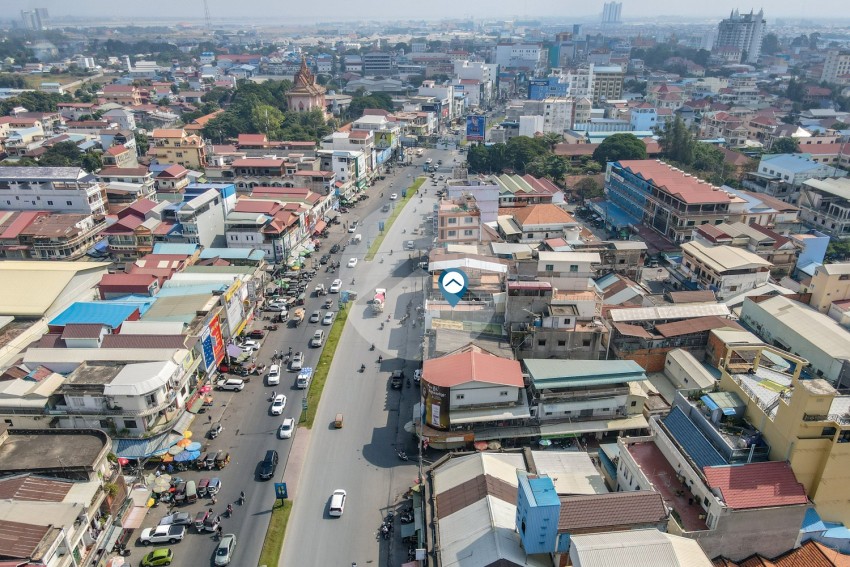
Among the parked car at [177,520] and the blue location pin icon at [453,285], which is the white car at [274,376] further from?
the blue location pin icon at [453,285]

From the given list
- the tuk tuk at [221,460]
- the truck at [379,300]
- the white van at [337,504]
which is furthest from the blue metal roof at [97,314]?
the white van at [337,504]

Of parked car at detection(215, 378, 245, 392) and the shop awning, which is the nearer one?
the shop awning

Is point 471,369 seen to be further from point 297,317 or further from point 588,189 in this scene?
point 588,189

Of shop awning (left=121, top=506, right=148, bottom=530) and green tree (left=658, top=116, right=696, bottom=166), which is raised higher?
green tree (left=658, top=116, right=696, bottom=166)

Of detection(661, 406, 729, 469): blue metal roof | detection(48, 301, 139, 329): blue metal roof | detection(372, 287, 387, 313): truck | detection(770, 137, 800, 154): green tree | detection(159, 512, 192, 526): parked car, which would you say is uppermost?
detection(770, 137, 800, 154): green tree

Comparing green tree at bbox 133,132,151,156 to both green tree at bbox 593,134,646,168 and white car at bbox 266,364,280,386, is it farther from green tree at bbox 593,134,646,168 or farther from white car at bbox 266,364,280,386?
green tree at bbox 593,134,646,168

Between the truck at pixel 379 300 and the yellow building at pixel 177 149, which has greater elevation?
the yellow building at pixel 177 149

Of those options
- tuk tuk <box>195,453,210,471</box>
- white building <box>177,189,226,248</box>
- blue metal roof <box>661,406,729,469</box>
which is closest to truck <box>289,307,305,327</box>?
white building <box>177,189,226,248</box>
